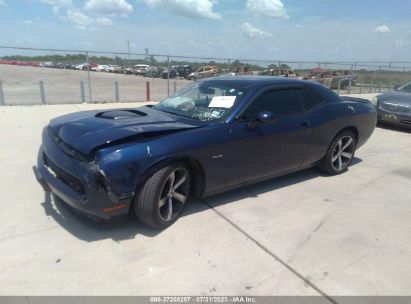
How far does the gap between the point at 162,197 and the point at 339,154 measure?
3.14 metres

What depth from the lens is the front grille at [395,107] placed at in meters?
8.42

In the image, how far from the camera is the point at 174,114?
4.03m

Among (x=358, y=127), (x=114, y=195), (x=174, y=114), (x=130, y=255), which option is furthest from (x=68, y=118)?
(x=358, y=127)

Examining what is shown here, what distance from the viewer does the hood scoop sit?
12.2 feet

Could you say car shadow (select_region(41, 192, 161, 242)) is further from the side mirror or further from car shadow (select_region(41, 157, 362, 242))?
the side mirror

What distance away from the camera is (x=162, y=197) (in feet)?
10.8

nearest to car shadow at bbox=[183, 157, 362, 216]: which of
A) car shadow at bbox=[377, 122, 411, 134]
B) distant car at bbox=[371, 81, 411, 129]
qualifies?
distant car at bbox=[371, 81, 411, 129]

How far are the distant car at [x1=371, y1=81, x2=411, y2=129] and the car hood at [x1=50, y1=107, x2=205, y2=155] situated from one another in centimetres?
698

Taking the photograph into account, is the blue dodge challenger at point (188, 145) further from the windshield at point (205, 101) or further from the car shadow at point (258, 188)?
the car shadow at point (258, 188)

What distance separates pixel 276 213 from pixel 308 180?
1341 mm

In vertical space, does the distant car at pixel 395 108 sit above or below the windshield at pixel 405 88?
below

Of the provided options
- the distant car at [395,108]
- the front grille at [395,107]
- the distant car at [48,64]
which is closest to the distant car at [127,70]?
the distant car at [48,64]

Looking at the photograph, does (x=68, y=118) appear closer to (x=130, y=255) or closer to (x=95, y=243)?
(x=95, y=243)

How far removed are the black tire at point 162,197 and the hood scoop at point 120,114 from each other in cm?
91
